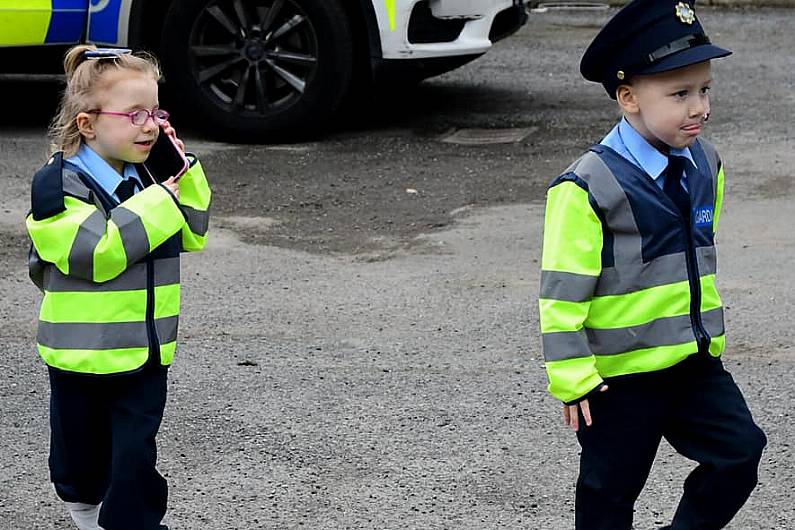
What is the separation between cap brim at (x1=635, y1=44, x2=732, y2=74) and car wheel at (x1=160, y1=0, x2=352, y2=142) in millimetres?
5174

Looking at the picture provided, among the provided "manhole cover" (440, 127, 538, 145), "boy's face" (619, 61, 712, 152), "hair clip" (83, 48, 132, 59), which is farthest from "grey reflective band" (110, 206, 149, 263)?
"manhole cover" (440, 127, 538, 145)

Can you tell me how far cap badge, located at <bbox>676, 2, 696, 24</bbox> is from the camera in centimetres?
318

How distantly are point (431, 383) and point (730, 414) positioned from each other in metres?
1.86

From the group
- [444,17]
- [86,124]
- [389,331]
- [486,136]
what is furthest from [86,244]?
[486,136]

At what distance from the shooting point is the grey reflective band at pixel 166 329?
137 inches

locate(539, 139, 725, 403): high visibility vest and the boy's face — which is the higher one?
the boy's face

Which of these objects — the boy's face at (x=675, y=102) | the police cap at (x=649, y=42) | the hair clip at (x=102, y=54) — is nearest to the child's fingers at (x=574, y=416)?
the boy's face at (x=675, y=102)

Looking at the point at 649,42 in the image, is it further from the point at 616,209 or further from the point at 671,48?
the point at 616,209

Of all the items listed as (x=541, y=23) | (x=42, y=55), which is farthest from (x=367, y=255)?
(x=541, y=23)

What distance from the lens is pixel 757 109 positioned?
30.9 ft

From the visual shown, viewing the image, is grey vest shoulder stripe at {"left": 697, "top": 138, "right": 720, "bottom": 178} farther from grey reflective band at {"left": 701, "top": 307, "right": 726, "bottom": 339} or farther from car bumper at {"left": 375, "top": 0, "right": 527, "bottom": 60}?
car bumper at {"left": 375, "top": 0, "right": 527, "bottom": 60}

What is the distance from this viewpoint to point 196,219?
3.58 metres

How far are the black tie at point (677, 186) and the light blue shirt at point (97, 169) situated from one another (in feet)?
4.20

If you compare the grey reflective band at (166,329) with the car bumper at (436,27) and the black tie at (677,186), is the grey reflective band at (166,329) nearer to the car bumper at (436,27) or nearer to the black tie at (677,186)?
the black tie at (677,186)
